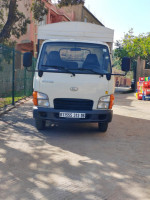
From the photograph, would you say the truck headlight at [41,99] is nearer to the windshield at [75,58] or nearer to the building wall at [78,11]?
the windshield at [75,58]

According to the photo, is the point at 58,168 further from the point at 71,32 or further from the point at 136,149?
the point at 71,32

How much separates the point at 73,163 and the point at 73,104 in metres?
2.08

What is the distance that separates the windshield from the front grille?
74cm

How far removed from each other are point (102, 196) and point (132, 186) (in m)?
0.62

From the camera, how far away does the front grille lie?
21.8 feet

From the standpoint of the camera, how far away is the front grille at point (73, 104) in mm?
→ 6645

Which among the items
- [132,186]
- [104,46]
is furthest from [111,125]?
[132,186]

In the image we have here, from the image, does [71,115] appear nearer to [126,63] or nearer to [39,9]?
[126,63]

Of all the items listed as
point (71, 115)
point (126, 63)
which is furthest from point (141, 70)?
point (71, 115)

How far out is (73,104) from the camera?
6652 millimetres

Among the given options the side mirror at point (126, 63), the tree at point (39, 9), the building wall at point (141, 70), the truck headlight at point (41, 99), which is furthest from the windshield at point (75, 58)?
the building wall at point (141, 70)

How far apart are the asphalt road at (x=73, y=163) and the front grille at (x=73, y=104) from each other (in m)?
0.76

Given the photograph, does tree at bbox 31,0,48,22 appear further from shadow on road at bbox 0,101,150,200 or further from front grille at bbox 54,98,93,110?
front grille at bbox 54,98,93,110

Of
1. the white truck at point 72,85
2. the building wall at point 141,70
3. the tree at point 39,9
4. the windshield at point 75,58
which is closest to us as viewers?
the white truck at point 72,85
